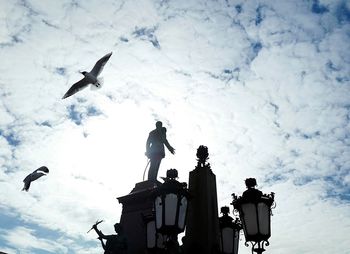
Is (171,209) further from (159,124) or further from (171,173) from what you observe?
(159,124)

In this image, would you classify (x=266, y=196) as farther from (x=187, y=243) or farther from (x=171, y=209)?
(x=187, y=243)

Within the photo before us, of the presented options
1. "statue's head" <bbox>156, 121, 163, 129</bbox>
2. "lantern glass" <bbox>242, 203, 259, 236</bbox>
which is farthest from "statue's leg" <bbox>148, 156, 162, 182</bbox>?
"lantern glass" <bbox>242, 203, 259, 236</bbox>

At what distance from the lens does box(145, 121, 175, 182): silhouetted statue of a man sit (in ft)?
35.3

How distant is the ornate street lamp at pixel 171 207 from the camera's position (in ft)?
16.2

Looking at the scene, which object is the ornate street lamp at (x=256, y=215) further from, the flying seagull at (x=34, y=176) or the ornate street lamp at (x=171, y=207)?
the flying seagull at (x=34, y=176)

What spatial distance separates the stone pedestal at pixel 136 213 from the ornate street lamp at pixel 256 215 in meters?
4.17

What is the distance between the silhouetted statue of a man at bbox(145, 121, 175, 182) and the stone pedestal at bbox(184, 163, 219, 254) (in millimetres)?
3405

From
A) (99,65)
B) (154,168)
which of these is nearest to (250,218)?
(154,168)

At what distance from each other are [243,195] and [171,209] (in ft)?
3.84

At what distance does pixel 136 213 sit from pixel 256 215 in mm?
5173

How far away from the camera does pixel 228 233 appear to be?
258 inches

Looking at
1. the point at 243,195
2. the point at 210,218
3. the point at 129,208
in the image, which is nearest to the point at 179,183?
the point at 243,195

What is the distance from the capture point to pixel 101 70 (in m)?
13.3

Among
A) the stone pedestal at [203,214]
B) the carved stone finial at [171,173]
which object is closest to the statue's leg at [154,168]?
the stone pedestal at [203,214]
